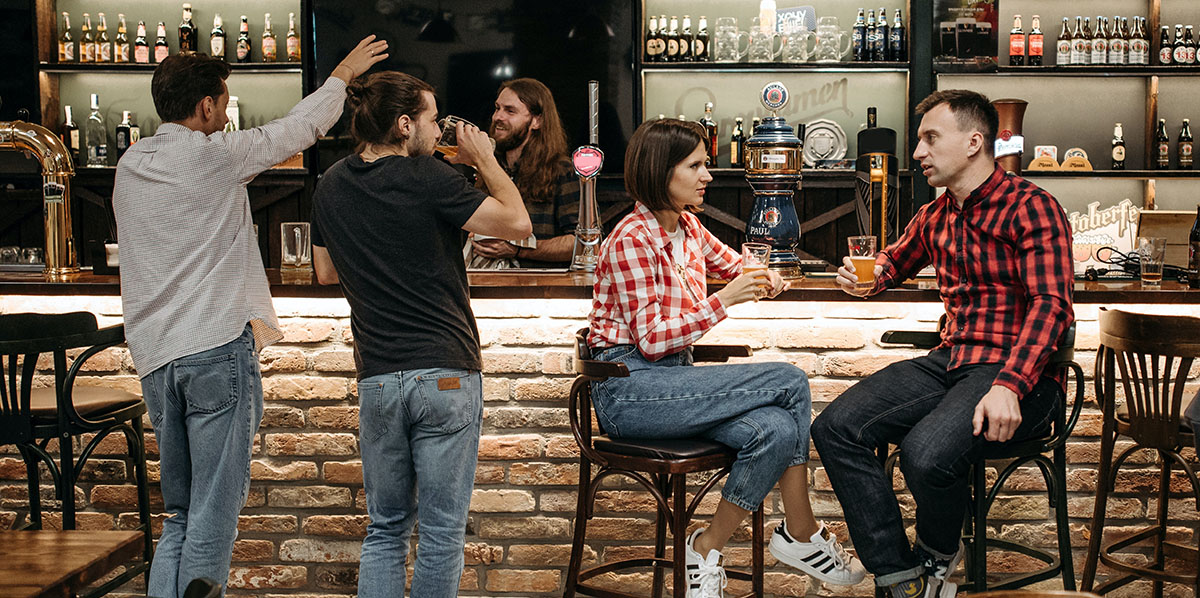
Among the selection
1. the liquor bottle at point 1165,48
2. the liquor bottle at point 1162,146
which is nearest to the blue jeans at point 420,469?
the liquor bottle at point 1162,146

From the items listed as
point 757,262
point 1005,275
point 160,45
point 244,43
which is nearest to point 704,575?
point 757,262

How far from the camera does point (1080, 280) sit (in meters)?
2.83

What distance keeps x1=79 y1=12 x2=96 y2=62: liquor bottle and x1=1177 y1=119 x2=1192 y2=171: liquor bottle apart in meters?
5.14

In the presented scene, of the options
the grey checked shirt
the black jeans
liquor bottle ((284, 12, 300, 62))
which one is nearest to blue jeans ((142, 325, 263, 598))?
the grey checked shirt

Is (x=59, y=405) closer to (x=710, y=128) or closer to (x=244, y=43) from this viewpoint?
(x=244, y=43)

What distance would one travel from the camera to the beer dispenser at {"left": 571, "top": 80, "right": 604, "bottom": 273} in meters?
3.02

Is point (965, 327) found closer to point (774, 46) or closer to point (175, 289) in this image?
point (175, 289)

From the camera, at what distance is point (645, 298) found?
7.68ft

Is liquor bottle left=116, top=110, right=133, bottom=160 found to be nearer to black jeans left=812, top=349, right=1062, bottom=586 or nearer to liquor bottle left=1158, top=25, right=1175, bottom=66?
black jeans left=812, top=349, right=1062, bottom=586

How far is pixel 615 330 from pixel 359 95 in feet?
2.48

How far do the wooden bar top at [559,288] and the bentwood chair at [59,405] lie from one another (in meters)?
0.32

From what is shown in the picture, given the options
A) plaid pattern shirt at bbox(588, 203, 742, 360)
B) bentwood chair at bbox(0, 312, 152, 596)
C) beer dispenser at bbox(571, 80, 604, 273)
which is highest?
beer dispenser at bbox(571, 80, 604, 273)

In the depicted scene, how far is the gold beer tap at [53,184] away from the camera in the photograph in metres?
3.18

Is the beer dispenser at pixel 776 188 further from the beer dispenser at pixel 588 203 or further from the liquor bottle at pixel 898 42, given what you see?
the liquor bottle at pixel 898 42
